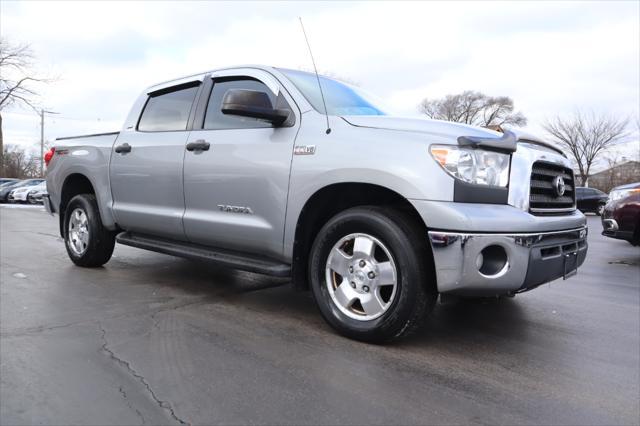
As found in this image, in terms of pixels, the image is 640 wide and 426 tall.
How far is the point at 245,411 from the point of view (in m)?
2.30

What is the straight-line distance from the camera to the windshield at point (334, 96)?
12.0 feet

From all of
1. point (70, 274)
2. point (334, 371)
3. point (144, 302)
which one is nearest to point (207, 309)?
point (144, 302)

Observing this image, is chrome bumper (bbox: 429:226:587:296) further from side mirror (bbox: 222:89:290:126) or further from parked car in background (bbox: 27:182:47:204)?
parked car in background (bbox: 27:182:47:204)

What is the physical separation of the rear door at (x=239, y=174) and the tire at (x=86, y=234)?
1.62 meters

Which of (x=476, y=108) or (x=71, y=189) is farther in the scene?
(x=476, y=108)

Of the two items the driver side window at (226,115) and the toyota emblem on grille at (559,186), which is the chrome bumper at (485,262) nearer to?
the toyota emblem on grille at (559,186)

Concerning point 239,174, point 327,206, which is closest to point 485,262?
point 327,206

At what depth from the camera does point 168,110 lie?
4.71m

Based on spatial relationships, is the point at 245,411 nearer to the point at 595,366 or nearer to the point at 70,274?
the point at 595,366

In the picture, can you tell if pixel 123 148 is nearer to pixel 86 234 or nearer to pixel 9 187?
pixel 86 234

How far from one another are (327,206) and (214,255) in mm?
1091

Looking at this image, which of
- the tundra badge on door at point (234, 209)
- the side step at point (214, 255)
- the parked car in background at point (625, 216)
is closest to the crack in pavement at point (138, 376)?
the side step at point (214, 255)

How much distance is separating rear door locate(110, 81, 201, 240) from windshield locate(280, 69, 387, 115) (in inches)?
43.0

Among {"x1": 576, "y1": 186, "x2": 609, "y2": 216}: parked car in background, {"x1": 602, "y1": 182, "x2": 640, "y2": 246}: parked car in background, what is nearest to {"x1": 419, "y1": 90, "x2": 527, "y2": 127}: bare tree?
{"x1": 576, "y1": 186, "x2": 609, "y2": 216}: parked car in background
